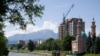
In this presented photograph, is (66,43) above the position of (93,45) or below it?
above

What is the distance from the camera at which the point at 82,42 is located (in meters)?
114

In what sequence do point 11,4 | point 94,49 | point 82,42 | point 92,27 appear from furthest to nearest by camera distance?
point 92,27 → point 82,42 → point 94,49 → point 11,4

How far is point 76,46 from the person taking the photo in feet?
375

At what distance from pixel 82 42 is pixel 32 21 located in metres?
105

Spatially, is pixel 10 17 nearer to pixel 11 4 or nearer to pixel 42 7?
pixel 11 4

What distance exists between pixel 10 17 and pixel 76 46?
346 ft

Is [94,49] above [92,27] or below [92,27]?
below

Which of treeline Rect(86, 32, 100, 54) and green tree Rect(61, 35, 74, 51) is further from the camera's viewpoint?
green tree Rect(61, 35, 74, 51)

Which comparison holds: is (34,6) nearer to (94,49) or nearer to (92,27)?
(94,49)

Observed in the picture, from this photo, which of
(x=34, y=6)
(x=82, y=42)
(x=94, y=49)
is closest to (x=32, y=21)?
(x=34, y=6)

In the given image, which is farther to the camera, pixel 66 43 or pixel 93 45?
pixel 66 43

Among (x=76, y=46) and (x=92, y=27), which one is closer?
(x=76, y=46)

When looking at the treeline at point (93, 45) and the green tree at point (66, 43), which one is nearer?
the treeline at point (93, 45)

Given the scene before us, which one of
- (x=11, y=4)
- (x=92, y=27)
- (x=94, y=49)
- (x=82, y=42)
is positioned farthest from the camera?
(x=92, y=27)
